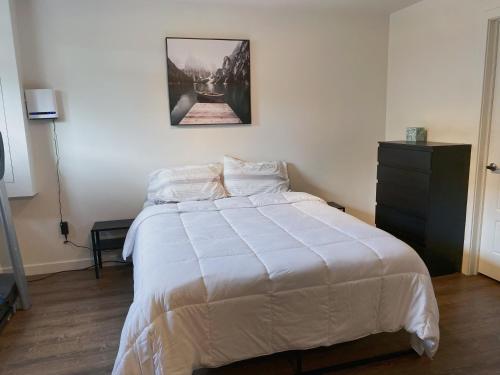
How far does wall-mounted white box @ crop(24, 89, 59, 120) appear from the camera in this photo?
118 inches

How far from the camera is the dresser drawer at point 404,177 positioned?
9.81 ft

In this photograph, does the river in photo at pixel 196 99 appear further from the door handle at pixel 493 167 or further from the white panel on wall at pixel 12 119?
the door handle at pixel 493 167

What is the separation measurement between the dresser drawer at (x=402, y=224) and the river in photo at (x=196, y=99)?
162 centimetres

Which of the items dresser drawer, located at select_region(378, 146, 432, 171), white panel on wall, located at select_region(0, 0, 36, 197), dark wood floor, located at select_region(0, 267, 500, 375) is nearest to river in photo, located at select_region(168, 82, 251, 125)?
white panel on wall, located at select_region(0, 0, 36, 197)

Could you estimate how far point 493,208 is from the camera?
2.95 m

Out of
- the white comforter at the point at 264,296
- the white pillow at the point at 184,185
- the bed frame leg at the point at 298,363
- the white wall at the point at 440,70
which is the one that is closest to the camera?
the white comforter at the point at 264,296

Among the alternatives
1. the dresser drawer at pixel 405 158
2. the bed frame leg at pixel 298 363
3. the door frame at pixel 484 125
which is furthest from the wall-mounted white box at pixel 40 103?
the door frame at pixel 484 125

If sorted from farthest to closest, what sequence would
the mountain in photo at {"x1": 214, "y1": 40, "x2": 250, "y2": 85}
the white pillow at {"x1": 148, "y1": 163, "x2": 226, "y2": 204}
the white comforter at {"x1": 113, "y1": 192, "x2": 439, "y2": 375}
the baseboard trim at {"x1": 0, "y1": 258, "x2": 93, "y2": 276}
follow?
1. the mountain in photo at {"x1": 214, "y1": 40, "x2": 250, "y2": 85}
2. the baseboard trim at {"x1": 0, "y1": 258, "x2": 93, "y2": 276}
3. the white pillow at {"x1": 148, "y1": 163, "x2": 226, "y2": 204}
4. the white comforter at {"x1": 113, "y1": 192, "x2": 439, "y2": 375}

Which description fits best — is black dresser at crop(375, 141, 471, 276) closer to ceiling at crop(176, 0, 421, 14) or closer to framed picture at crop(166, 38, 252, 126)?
ceiling at crop(176, 0, 421, 14)

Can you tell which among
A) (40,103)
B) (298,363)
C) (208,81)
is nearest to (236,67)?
(208,81)

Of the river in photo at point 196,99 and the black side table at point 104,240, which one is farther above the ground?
the river in photo at point 196,99

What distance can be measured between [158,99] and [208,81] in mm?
488

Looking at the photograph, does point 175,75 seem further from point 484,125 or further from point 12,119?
point 484,125

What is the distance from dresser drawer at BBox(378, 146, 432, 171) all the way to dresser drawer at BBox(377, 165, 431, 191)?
4 centimetres
